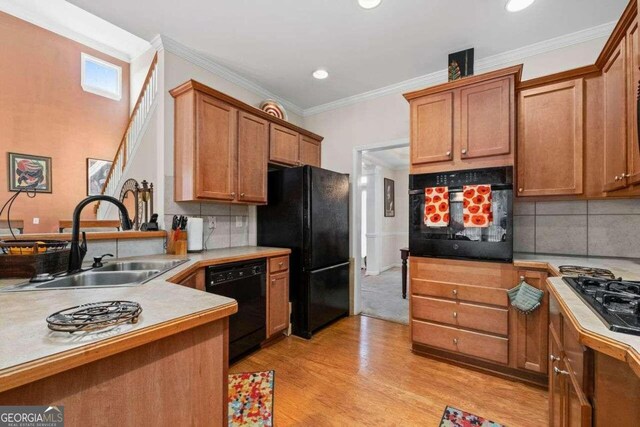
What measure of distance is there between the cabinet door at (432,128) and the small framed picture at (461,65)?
34 centimetres

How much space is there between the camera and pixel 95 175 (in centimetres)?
549

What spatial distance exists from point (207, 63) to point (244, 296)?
2291 millimetres

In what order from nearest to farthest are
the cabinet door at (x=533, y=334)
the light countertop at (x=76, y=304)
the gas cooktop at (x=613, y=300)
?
the light countertop at (x=76, y=304) → the gas cooktop at (x=613, y=300) → the cabinet door at (x=533, y=334)

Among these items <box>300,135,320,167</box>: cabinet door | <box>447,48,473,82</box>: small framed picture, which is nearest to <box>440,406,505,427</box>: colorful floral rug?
<box>447,48,473,82</box>: small framed picture

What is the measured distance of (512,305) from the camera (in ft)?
6.64

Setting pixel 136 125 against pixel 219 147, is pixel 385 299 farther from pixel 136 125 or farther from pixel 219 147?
pixel 136 125

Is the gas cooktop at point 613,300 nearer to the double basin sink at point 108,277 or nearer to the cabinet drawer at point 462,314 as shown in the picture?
the cabinet drawer at point 462,314

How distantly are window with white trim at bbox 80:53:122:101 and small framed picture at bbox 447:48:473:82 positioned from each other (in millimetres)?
6450

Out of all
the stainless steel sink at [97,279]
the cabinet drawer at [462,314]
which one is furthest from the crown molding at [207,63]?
the cabinet drawer at [462,314]

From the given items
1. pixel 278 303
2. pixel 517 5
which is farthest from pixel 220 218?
pixel 517 5

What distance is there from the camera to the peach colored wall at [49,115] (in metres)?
4.56

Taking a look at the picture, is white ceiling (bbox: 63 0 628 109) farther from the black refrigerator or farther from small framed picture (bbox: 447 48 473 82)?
the black refrigerator

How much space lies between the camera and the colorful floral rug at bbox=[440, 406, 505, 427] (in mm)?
1639

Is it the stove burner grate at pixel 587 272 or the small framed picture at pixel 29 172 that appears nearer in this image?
the stove burner grate at pixel 587 272
